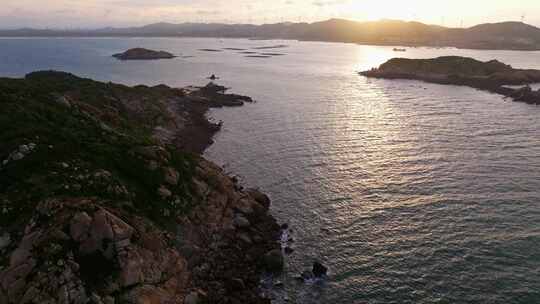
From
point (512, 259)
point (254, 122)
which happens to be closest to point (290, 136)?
point (254, 122)

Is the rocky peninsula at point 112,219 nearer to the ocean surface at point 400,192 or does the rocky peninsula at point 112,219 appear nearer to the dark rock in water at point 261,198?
the dark rock in water at point 261,198

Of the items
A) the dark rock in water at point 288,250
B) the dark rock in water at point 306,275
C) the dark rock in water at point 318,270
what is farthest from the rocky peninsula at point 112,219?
the dark rock in water at point 318,270

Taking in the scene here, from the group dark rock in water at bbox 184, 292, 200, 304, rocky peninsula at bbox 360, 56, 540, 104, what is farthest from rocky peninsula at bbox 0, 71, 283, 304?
rocky peninsula at bbox 360, 56, 540, 104

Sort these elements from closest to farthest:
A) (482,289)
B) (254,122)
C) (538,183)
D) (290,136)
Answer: (482,289) < (538,183) < (290,136) < (254,122)

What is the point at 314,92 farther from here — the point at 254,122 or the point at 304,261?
the point at 304,261

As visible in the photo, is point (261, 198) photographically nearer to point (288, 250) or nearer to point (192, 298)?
point (288, 250)

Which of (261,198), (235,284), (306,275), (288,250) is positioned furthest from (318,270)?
(261,198)

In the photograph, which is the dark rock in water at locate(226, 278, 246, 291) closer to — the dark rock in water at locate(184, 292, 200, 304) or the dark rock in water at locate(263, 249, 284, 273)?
the dark rock in water at locate(184, 292, 200, 304)
